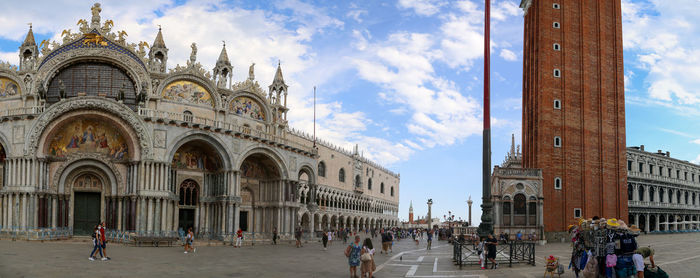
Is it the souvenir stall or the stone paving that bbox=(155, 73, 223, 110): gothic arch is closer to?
the stone paving

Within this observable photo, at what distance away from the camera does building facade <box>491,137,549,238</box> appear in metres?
46.6

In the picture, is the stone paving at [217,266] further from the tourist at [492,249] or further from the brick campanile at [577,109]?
the brick campanile at [577,109]

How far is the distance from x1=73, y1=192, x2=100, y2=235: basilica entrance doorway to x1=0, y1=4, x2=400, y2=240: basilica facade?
0.22ft

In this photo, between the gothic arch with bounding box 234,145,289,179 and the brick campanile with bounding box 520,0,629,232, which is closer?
the gothic arch with bounding box 234,145,289,179

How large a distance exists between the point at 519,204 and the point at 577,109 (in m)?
10.5

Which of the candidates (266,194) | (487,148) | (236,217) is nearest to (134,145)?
(236,217)

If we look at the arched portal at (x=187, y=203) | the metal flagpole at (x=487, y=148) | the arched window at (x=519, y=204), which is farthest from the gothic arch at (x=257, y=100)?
the metal flagpole at (x=487, y=148)

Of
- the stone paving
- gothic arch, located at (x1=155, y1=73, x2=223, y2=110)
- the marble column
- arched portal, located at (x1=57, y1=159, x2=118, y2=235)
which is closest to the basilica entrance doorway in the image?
arched portal, located at (x1=57, y1=159, x2=118, y2=235)

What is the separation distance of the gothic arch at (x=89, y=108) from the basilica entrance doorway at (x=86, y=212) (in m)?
4.21

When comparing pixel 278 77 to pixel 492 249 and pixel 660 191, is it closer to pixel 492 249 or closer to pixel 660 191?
pixel 492 249

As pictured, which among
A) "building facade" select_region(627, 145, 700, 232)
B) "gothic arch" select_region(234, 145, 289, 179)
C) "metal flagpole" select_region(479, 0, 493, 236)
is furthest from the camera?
"building facade" select_region(627, 145, 700, 232)

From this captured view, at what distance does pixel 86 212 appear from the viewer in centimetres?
3884

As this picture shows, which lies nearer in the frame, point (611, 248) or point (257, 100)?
point (611, 248)

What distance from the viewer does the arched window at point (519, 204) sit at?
47.3 meters
